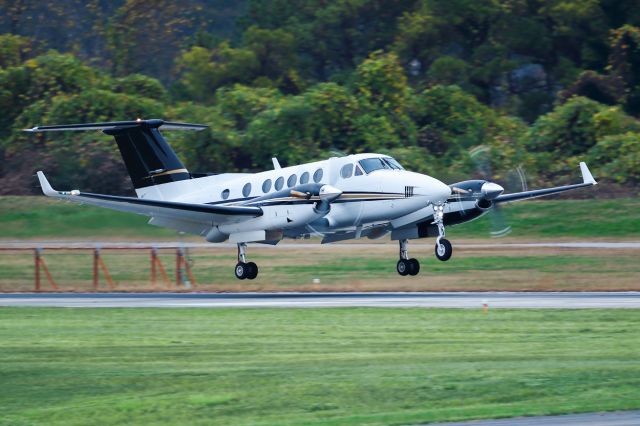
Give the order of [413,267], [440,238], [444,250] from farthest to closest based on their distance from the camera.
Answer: [413,267], [440,238], [444,250]

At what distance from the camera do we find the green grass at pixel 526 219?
4722 cm

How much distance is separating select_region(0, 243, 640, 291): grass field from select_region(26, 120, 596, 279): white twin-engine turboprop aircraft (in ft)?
11.6

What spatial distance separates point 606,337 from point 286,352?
725 centimetres

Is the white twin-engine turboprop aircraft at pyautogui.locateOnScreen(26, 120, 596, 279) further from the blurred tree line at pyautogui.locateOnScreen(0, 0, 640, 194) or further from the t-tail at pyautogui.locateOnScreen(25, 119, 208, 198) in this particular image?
the blurred tree line at pyautogui.locateOnScreen(0, 0, 640, 194)

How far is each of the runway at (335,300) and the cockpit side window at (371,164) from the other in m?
3.92

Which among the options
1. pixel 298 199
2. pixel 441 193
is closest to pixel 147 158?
pixel 298 199

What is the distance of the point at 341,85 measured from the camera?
2795 inches

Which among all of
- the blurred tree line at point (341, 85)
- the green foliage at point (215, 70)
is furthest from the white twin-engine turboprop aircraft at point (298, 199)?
the green foliage at point (215, 70)

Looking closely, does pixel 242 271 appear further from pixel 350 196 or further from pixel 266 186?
pixel 350 196

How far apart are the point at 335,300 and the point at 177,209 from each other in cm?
579

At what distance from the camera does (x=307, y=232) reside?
34375 millimetres

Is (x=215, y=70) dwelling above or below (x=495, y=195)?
above

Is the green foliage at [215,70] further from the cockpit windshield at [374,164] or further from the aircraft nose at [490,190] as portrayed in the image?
the aircraft nose at [490,190]

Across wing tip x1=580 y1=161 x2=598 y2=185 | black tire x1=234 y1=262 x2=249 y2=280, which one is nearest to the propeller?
wing tip x1=580 y1=161 x2=598 y2=185
